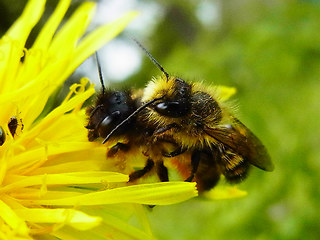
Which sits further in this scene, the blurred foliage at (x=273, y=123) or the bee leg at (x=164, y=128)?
the blurred foliage at (x=273, y=123)

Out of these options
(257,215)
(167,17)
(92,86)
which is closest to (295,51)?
(257,215)

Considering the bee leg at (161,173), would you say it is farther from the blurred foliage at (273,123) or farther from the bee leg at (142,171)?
the blurred foliage at (273,123)

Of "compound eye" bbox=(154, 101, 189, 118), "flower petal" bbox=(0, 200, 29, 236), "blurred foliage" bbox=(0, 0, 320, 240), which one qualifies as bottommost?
"blurred foliage" bbox=(0, 0, 320, 240)

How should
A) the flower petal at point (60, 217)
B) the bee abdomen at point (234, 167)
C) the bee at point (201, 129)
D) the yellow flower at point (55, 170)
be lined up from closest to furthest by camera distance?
the flower petal at point (60, 217) → the yellow flower at point (55, 170) → the bee at point (201, 129) → the bee abdomen at point (234, 167)

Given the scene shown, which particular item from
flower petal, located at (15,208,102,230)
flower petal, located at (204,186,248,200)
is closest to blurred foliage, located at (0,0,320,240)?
flower petal, located at (204,186,248,200)

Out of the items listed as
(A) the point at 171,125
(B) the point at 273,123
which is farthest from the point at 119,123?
(B) the point at 273,123

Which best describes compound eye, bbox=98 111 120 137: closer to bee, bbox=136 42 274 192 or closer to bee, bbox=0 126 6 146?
bee, bbox=136 42 274 192

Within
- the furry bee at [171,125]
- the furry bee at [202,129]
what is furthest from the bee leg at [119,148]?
the furry bee at [202,129]
